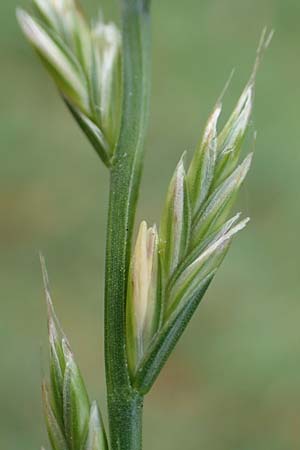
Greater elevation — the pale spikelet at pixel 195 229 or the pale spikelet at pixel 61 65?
the pale spikelet at pixel 61 65

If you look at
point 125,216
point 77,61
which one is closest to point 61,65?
point 77,61

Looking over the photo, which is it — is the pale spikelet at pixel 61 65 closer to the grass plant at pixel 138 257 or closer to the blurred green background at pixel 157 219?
the grass plant at pixel 138 257

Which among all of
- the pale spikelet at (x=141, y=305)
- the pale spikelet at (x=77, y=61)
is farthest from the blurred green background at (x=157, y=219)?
the pale spikelet at (x=141, y=305)

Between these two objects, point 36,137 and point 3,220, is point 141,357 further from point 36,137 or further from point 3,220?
point 36,137

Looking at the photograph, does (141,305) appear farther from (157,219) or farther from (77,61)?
(157,219)

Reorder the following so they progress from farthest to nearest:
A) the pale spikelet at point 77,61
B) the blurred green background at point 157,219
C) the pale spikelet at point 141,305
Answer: the blurred green background at point 157,219, the pale spikelet at point 77,61, the pale spikelet at point 141,305

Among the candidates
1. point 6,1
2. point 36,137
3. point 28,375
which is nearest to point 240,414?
point 28,375
